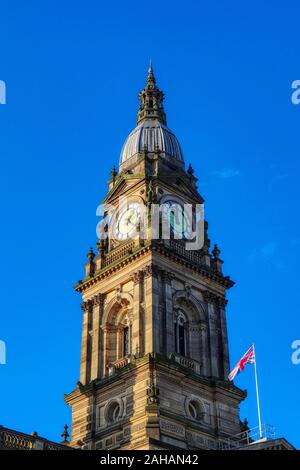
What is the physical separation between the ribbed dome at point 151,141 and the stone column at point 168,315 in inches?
587

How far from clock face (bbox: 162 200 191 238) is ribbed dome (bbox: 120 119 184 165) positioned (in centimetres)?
618

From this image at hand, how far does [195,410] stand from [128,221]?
17.9m

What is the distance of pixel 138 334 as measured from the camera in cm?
6631

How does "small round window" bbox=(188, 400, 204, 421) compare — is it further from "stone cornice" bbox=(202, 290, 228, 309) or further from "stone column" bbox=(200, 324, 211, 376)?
"stone cornice" bbox=(202, 290, 228, 309)

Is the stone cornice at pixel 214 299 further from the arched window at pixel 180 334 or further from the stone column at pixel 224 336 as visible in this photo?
the arched window at pixel 180 334

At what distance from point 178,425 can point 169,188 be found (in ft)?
73.4

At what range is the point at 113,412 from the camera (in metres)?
65.9

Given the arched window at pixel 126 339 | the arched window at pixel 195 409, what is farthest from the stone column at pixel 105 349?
the arched window at pixel 195 409

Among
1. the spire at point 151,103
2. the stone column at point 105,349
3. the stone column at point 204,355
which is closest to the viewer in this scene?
the stone column at point 105,349

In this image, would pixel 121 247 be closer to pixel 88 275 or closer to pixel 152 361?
pixel 88 275

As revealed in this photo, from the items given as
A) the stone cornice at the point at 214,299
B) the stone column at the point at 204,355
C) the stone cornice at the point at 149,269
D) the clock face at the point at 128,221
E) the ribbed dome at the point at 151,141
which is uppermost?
the ribbed dome at the point at 151,141

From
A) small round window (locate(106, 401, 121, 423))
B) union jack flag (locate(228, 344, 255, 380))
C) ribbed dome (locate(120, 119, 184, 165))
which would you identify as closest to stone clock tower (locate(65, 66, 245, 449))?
small round window (locate(106, 401, 121, 423))

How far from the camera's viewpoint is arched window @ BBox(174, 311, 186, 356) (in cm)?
6894

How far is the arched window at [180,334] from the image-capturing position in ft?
226
